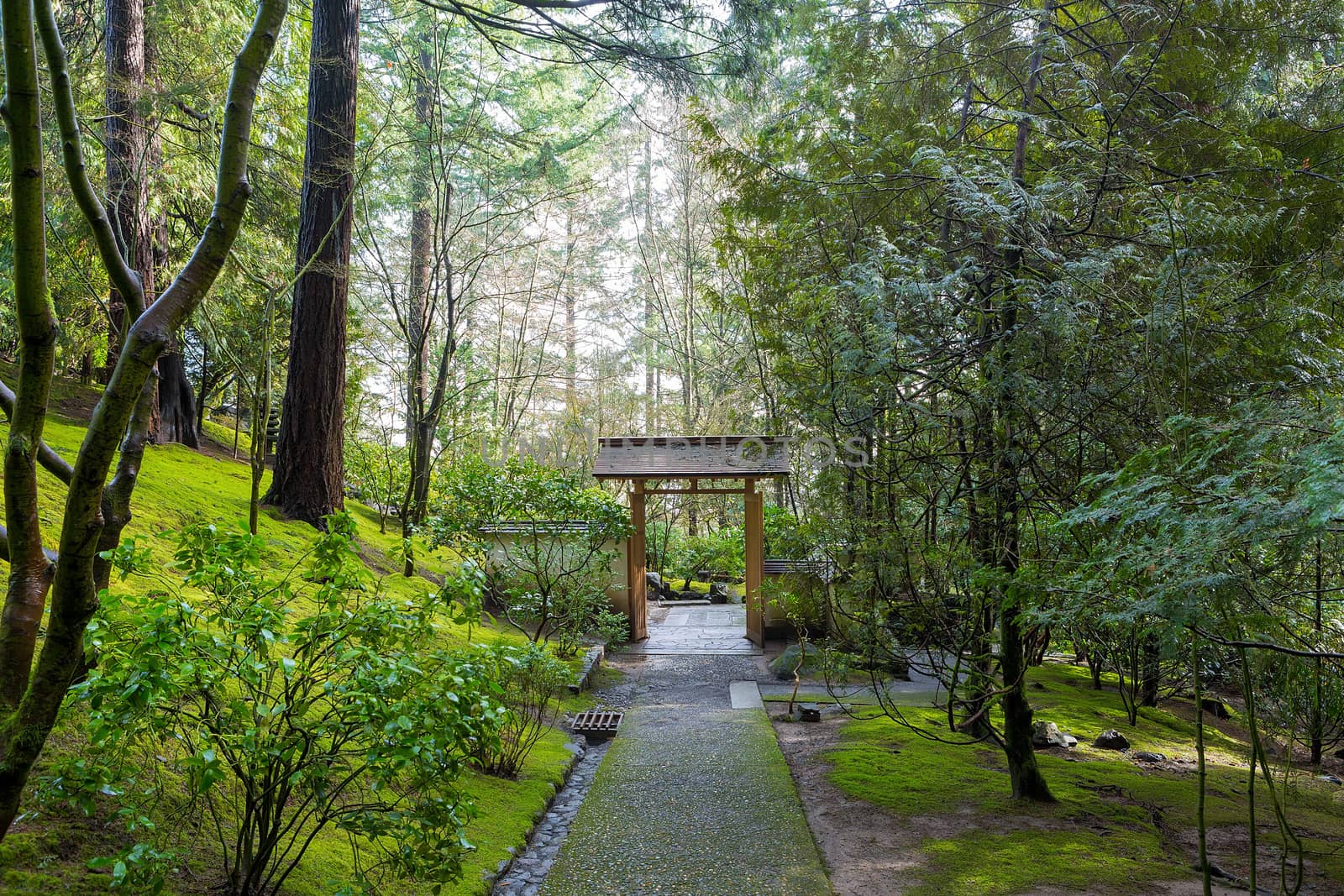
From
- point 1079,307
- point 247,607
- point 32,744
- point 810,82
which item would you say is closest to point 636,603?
point 810,82

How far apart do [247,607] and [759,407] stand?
12199 mm

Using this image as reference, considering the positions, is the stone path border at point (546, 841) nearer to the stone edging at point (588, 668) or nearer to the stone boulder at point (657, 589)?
the stone edging at point (588, 668)

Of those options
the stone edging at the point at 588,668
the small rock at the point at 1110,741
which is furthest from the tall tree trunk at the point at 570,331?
the small rock at the point at 1110,741

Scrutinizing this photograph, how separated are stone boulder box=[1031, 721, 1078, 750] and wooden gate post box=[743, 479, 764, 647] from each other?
153 inches

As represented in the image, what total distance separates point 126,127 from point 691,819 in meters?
6.56

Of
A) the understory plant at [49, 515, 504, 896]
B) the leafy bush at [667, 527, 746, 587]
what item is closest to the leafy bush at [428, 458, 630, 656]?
the understory plant at [49, 515, 504, 896]

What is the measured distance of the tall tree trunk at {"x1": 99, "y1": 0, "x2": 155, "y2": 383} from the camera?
5766 mm

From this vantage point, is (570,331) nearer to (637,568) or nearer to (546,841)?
(637,568)

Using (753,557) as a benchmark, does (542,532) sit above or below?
above

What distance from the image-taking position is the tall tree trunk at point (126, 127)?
5766 millimetres

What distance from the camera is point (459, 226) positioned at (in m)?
7.88

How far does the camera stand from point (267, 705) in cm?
232

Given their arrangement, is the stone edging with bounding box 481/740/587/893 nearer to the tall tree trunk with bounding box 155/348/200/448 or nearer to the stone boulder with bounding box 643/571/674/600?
the tall tree trunk with bounding box 155/348/200/448


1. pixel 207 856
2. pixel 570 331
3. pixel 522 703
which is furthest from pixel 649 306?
pixel 207 856
